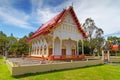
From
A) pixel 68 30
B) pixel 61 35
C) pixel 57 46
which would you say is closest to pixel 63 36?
pixel 61 35

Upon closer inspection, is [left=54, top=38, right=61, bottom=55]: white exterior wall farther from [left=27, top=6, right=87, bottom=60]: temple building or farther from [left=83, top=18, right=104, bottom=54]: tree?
[left=83, top=18, right=104, bottom=54]: tree

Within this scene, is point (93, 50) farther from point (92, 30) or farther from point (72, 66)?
point (72, 66)

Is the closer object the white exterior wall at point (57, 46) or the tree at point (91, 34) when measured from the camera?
the white exterior wall at point (57, 46)

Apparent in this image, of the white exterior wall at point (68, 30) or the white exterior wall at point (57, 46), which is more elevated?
the white exterior wall at point (68, 30)

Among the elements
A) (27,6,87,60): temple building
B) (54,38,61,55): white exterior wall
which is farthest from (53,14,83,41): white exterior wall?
(54,38,61,55): white exterior wall

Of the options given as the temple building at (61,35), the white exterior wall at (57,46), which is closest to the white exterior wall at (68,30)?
the temple building at (61,35)

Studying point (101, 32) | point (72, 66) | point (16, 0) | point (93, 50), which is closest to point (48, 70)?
point (72, 66)

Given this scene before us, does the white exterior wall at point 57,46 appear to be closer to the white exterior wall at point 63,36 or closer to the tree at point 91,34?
the white exterior wall at point 63,36

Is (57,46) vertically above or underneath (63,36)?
underneath

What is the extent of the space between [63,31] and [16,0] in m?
10.9

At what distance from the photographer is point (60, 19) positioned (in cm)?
2119

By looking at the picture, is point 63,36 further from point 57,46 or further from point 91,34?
point 91,34

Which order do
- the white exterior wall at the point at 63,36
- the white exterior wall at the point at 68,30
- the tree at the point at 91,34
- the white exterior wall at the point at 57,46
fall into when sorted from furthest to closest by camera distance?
1. the tree at the point at 91,34
2. the white exterior wall at the point at 57,46
3. the white exterior wall at the point at 68,30
4. the white exterior wall at the point at 63,36

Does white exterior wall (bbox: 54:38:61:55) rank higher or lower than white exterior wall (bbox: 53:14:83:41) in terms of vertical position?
lower
